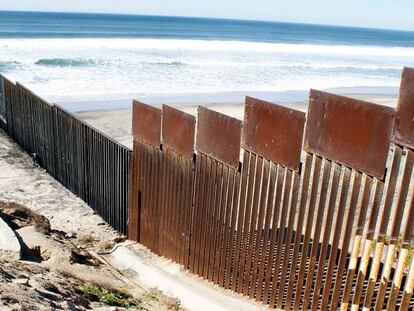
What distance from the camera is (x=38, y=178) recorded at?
9.96 m

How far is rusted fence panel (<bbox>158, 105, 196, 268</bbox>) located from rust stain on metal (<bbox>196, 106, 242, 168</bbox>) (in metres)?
0.15

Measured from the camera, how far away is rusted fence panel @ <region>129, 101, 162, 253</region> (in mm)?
6074

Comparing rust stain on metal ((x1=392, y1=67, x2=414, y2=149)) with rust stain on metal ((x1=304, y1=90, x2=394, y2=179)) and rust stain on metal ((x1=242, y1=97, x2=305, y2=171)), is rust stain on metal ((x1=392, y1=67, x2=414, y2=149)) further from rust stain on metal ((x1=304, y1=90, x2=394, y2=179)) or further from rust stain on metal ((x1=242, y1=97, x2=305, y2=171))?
rust stain on metal ((x1=242, y1=97, x2=305, y2=171))

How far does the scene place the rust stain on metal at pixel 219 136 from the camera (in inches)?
193

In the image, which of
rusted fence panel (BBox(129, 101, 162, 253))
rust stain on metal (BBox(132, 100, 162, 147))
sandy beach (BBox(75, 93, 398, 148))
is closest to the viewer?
rust stain on metal (BBox(132, 100, 162, 147))

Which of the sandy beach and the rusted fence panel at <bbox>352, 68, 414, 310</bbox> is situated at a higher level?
the rusted fence panel at <bbox>352, 68, 414, 310</bbox>

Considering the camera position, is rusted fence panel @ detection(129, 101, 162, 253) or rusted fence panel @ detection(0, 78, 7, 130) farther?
rusted fence panel @ detection(0, 78, 7, 130)

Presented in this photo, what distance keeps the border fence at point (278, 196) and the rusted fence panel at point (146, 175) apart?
2 cm

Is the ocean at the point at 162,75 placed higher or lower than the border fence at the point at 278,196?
lower

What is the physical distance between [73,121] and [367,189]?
19.7 ft

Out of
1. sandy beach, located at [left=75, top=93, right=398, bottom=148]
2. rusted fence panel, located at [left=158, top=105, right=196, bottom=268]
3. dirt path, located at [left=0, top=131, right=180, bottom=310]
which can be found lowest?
sandy beach, located at [left=75, top=93, right=398, bottom=148]

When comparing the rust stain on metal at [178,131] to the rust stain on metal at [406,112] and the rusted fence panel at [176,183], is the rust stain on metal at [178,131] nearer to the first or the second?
the rusted fence panel at [176,183]

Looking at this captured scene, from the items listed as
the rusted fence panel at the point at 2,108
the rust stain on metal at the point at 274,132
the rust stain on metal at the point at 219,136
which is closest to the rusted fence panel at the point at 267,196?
the rust stain on metal at the point at 274,132

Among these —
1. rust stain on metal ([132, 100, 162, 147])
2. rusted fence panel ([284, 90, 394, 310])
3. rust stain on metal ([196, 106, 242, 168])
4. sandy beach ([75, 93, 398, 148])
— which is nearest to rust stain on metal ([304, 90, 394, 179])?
rusted fence panel ([284, 90, 394, 310])
